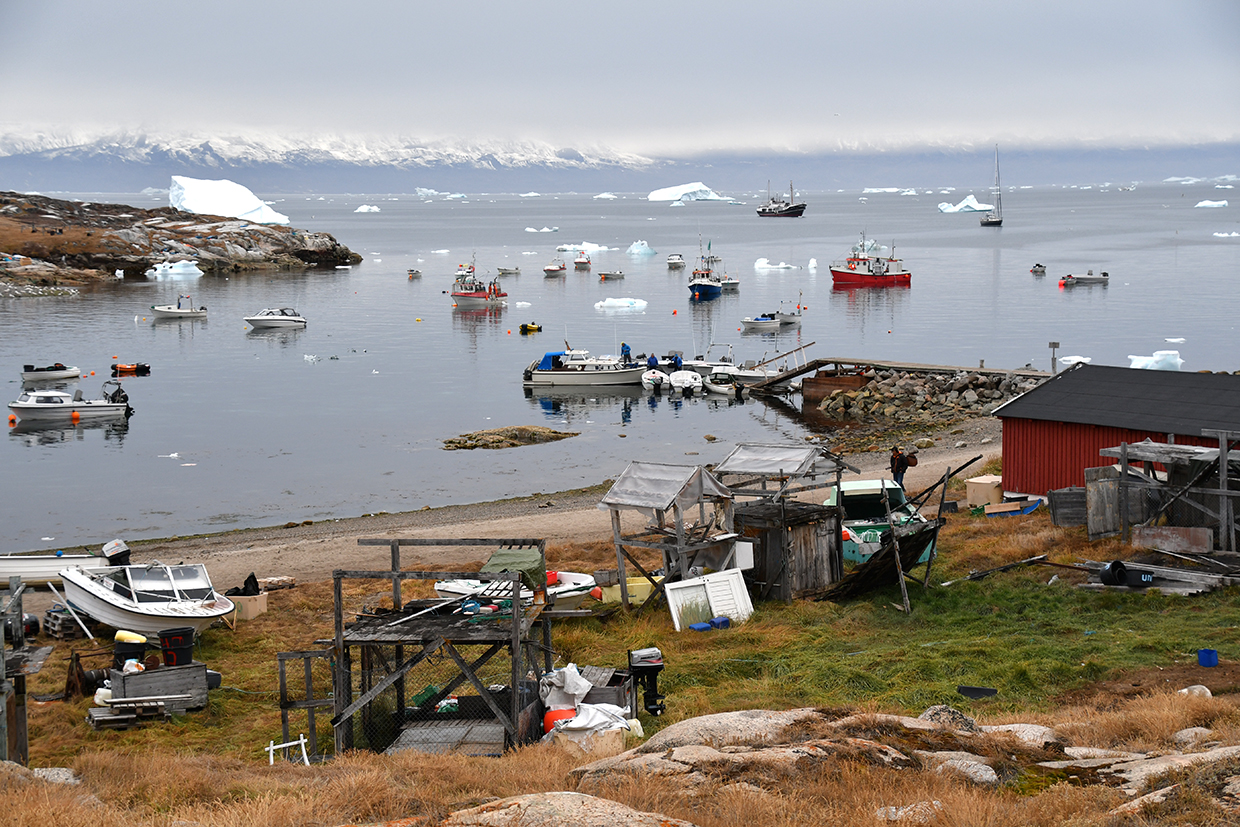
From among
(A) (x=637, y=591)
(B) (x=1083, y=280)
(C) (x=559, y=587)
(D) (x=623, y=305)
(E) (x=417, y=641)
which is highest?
A: (B) (x=1083, y=280)

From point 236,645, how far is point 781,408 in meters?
35.2

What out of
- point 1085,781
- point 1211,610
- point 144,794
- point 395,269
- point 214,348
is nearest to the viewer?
point 1085,781

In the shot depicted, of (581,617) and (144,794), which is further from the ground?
(144,794)

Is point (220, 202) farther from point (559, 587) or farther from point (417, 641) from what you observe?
point (417, 641)

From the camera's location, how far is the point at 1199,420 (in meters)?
21.5

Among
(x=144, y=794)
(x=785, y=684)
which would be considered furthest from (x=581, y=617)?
(x=144, y=794)

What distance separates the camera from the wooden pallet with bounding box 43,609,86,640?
18109mm

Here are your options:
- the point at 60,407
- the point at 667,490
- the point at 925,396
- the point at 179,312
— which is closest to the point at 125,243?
the point at 179,312

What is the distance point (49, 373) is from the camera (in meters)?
54.9

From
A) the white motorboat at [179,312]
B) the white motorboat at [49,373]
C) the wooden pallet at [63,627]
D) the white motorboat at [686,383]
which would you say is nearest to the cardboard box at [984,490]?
the wooden pallet at [63,627]

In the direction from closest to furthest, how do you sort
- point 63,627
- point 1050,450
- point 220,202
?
point 63,627 < point 1050,450 < point 220,202

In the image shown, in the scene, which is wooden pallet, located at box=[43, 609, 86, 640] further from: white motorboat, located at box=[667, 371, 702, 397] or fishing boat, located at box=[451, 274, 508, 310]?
fishing boat, located at box=[451, 274, 508, 310]

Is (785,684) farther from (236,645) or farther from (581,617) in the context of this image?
(236,645)

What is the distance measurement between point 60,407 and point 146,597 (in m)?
31.8
